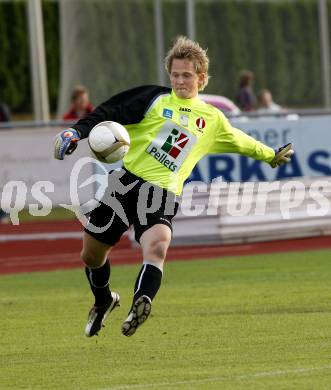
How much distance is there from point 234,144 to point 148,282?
4.90ft

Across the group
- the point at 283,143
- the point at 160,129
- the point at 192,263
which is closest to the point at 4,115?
the point at 283,143

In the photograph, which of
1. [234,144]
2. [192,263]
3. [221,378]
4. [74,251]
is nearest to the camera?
[221,378]

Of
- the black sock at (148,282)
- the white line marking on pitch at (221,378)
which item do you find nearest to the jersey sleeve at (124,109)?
the black sock at (148,282)

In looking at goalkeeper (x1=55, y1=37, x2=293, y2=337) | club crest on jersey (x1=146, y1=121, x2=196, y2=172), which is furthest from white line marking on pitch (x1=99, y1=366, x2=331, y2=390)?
club crest on jersey (x1=146, y1=121, x2=196, y2=172)

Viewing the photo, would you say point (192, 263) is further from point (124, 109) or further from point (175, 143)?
point (124, 109)

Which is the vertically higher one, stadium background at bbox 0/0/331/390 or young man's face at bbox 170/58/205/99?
young man's face at bbox 170/58/205/99

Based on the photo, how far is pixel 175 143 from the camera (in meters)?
9.12

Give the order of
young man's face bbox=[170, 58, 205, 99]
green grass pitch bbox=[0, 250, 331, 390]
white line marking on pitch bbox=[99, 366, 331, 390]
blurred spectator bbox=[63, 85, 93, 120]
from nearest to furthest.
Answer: white line marking on pitch bbox=[99, 366, 331, 390] < green grass pitch bbox=[0, 250, 331, 390] < young man's face bbox=[170, 58, 205, 99] < blurred spectator bbox=[63, 85, 93, 120]

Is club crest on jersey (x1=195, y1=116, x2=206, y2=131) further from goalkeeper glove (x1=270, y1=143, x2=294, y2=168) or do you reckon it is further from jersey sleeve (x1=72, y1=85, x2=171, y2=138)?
goalkeeper glove (x1=270, y1=143, x2=294, y2=168)

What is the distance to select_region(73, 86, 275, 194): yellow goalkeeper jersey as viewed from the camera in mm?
9031

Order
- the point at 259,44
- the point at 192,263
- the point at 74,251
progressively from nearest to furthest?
the point at 192,263
the point at 74,251
the point at 259,44

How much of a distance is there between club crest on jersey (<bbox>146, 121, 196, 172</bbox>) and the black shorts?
22 centimetres

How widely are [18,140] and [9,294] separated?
817 centimetres

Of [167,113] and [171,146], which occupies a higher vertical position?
[167,113]
